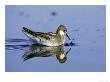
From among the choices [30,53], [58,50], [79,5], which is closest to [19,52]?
[30,53]

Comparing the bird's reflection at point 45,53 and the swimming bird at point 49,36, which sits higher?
the swimming bird at point 49,36

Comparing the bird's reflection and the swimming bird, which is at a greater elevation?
the swimming bird

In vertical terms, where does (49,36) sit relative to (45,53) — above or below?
above
